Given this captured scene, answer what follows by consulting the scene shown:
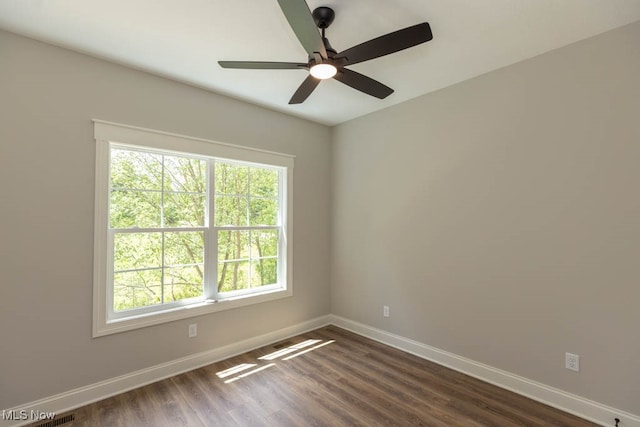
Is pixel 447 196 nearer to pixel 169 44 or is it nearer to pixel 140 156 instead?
pixel 169 44

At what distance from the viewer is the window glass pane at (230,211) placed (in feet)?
10.4

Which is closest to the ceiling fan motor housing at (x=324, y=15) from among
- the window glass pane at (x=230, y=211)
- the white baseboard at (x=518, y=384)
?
the window glass pane at (x=230, y=211)

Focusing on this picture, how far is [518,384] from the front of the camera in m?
2.42

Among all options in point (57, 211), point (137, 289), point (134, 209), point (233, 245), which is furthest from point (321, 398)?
point (57, 211)

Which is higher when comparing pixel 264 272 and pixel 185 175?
pixel 185 175

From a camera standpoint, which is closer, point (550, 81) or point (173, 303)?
point (550, 81)

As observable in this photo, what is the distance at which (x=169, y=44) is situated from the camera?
7.32ft

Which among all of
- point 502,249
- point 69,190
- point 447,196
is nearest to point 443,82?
point 447,196

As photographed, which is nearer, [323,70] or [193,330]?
[323,70]

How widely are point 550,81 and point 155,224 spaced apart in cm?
352

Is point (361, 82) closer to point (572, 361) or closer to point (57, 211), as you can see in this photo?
point (57, 211)

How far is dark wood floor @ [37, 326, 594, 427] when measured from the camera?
2.11 metres

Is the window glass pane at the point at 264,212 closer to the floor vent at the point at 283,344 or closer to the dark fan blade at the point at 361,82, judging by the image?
the floor vent at the point at 283,344

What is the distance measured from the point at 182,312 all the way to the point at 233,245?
2.71ft
